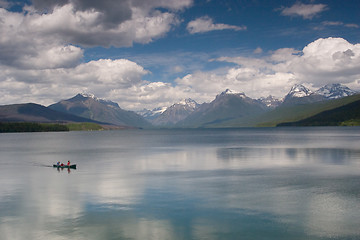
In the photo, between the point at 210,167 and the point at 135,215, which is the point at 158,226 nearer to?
the point at 135,215

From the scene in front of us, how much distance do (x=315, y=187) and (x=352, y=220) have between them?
17.5m

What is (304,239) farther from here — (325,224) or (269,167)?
(269,167)

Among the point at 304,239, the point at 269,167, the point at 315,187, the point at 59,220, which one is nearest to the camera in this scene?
the point at 304,239

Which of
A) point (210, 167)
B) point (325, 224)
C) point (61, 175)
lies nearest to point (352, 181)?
point (325, 224)

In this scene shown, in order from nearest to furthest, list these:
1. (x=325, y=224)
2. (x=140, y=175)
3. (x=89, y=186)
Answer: (x=325, y=224) → (x=89, y=186) → (x=140, y=175)

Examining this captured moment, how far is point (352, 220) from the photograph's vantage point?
3212 cm

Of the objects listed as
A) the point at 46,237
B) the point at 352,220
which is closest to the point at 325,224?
the point at 352,220

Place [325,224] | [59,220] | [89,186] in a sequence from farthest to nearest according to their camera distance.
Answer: [89,186]
[59,220]
[325,224]

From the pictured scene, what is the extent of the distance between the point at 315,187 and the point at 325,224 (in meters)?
19.4

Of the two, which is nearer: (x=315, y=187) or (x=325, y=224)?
(x=325, y=224)

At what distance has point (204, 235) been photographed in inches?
1142

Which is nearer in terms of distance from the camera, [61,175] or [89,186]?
[89,186]


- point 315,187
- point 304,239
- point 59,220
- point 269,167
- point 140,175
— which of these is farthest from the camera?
point 269,167

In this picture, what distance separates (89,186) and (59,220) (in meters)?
19.4
